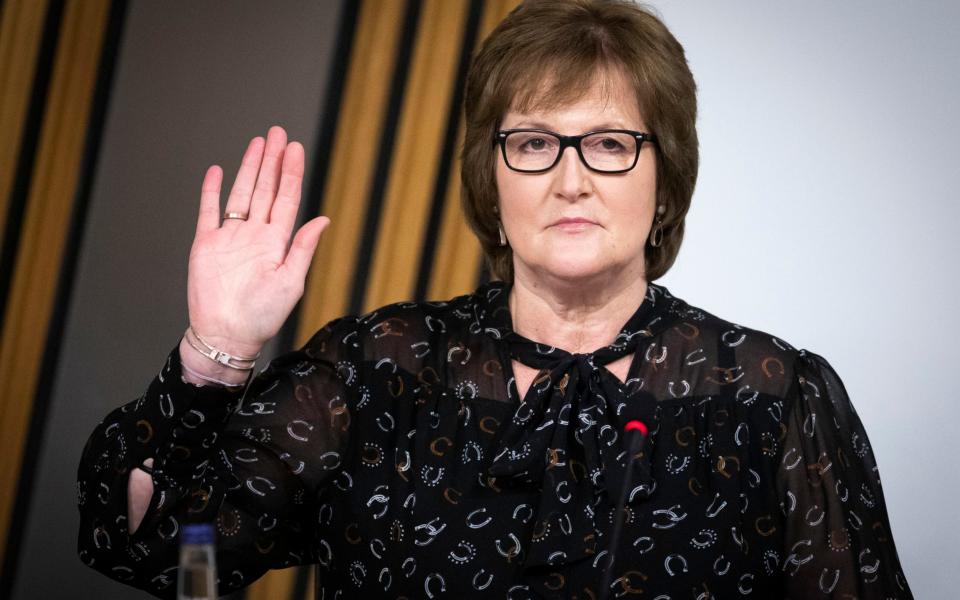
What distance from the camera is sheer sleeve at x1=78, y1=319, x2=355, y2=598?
1.55 m

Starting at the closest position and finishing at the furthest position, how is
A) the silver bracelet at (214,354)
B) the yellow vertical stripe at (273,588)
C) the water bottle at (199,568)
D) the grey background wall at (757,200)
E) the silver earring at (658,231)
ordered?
the water bottle at (199,568) → the silver bracelet at (214,354) → the silver earring at (658,231) → the grey background wall at (757,200) → the yellow vertical stripe at (273,588)

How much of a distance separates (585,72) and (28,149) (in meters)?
1.68

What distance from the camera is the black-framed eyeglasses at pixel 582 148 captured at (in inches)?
67.3

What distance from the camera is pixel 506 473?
1634mm

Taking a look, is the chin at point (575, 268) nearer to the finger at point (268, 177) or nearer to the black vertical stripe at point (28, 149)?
the finger at point (268, 177)

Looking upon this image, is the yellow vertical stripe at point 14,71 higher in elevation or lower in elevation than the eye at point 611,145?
lower

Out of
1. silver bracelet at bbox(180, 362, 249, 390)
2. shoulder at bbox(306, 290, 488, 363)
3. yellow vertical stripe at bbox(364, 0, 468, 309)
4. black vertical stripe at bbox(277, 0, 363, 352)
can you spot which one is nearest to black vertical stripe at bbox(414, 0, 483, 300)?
yellow vertical stripe at bbox(364, 0, 468, 309)

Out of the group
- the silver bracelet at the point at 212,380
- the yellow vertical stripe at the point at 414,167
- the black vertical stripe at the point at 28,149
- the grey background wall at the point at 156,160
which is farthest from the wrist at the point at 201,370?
the black vertical stripe at the point at 28,149

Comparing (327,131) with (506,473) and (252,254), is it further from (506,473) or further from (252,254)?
(506,473)

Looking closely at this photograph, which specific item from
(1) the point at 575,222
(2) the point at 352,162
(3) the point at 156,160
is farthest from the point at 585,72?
(3) the point at 156,160

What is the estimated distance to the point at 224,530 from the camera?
1614 millimetres

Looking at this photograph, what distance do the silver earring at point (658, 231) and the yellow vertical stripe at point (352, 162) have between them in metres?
1.08

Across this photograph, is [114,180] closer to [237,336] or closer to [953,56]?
[237,336]

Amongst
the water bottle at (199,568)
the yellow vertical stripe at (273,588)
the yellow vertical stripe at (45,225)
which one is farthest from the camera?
the yellow vertical stripe at (45,225)
